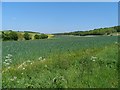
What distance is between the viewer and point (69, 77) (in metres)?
10.1

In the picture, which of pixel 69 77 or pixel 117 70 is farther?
pixel 117 70

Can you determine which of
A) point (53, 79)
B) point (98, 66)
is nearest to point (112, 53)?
point (98, 66)

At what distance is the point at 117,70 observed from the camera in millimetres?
11234

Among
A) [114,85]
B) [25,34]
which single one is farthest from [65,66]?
[25,34]

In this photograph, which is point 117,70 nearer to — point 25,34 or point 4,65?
point 4,65

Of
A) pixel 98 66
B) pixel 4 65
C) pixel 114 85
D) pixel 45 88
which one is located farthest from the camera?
pixel 4 65

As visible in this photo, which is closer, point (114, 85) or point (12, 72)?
point (114, 85)

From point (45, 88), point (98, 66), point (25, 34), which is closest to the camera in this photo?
point (45, 88)

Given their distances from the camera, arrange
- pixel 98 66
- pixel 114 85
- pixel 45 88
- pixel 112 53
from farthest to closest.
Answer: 1. pixel 112 53
2. pixel 98 66
3. pixel 114 85
4. pixel 45 88

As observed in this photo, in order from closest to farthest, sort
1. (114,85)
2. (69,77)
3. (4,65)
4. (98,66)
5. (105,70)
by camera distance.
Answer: (114,85), (69,77), (105,70), (98,66), (4,65)

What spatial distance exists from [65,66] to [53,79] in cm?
270

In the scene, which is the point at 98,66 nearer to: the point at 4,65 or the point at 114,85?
the point at 114,85

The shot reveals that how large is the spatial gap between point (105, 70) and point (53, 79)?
8.45ft

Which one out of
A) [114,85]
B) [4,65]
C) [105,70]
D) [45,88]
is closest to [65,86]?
[45,88]
